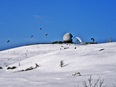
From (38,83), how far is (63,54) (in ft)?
12.9

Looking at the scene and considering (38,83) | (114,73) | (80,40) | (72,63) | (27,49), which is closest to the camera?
(38,83)

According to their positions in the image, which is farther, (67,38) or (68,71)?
(67,38)

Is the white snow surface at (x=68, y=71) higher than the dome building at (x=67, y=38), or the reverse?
the dome building at (x=67, y=38)

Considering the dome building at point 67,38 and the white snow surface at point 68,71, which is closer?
the white snow surface at point 68,71

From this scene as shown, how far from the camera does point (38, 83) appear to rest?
4.87 metres

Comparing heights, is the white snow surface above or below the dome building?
below

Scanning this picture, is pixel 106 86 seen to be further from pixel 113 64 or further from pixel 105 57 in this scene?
pixel 105 57

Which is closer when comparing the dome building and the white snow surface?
the white snow surface

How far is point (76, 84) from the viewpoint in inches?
183

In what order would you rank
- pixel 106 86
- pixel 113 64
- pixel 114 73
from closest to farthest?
pixel 106 86 → pixel 114 73 → pixel 113 64

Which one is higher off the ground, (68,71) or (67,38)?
(67,38)

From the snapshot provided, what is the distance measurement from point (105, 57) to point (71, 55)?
3.97 feet

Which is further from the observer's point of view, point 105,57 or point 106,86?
point 105,57

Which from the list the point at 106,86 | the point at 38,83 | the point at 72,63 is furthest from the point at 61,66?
the point at 106,86
